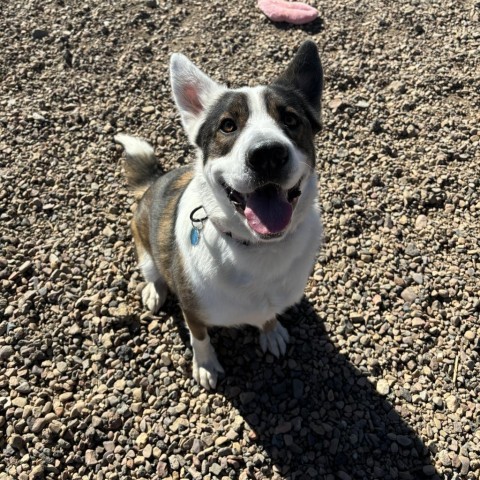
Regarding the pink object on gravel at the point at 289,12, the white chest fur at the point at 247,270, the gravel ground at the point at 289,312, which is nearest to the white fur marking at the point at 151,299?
the gravel ground at the point at 289,312

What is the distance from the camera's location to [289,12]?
274 inches

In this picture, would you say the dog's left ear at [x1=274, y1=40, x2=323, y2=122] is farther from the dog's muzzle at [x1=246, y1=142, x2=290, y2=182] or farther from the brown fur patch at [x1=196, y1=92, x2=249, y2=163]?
the dog's muzzle at [x1=246, y1=142, x2=290, y2=182]

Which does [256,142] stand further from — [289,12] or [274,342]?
[289,12]

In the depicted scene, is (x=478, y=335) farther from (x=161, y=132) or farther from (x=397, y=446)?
(x=161, y=132)

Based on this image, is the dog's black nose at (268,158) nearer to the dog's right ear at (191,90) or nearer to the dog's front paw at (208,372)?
the dog's right ear at (191,90)

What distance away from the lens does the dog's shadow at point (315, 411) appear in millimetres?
3742

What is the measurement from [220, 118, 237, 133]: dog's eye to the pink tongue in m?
0.53

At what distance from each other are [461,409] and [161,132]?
176 inches

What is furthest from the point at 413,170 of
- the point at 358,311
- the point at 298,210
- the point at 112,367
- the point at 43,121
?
the point at 43,121

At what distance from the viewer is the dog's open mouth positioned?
2.85 metres

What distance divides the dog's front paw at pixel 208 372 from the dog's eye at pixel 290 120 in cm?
215

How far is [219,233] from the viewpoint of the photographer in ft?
10.4

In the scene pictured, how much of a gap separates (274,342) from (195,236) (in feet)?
4.75

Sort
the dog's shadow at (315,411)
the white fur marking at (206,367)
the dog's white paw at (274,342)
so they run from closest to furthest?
the dog's shadow at (315,411) → the white fur marking at (206,367) → the dog's white paw at (274,342)
